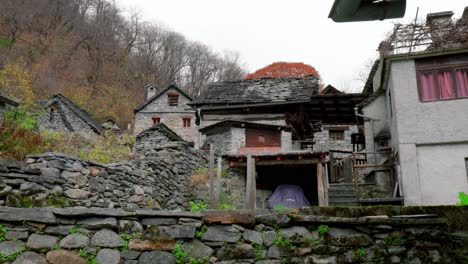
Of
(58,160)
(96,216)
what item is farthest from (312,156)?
(96,216)

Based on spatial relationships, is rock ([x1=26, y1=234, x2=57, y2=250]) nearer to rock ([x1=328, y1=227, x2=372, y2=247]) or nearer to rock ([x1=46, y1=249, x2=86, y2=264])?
rock ([x1=46, y1=249, x2=86, y2=264])

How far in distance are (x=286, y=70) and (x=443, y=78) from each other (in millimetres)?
33389

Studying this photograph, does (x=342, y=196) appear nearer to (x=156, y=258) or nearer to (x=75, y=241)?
(x=156, y=258)

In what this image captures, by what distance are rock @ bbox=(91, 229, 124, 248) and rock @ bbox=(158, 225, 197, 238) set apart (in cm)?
38

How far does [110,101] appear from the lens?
115 ft

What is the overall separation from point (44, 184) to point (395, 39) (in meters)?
9.73

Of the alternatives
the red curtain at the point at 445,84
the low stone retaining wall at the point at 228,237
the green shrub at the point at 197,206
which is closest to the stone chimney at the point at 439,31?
the red curtain at the point at 445,84

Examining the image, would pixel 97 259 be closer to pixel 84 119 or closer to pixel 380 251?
pixel 380 251

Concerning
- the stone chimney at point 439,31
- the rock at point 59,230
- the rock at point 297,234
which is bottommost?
the rock at point 297,234

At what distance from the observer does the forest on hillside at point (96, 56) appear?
31359 mm

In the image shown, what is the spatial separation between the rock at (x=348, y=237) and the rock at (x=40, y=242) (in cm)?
259

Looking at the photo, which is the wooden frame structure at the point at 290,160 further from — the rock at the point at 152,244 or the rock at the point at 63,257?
the rock at the point at 63,257

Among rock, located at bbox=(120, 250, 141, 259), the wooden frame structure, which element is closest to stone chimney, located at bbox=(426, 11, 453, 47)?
the wooden frame structure

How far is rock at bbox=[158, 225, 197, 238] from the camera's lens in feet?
11.6
